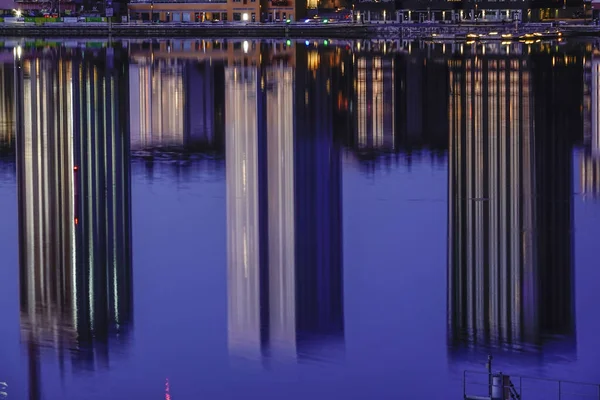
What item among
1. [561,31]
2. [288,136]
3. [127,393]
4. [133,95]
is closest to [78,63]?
[133,95]

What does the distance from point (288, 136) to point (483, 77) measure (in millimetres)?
7813

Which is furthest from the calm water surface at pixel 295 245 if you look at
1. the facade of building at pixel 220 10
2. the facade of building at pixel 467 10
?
the facade of building at pixel 220 10

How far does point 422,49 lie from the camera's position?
33.1m

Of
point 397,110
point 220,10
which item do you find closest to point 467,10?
point 220,10

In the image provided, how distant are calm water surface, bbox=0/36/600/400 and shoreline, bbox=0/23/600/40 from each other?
75.1 feet

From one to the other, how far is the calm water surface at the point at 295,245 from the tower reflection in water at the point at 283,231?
24mm

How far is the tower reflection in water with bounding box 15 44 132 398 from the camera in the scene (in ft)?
25.5

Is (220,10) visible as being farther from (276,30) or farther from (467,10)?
(467,10)

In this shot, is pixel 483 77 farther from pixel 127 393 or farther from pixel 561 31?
pixel 561 31

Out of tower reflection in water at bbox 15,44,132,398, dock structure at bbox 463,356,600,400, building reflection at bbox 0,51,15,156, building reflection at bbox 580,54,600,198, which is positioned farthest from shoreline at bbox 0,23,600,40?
dock structure at bbox 463,356,600,400

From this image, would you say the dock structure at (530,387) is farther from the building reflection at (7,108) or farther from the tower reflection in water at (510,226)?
the building reflection at (7,108)

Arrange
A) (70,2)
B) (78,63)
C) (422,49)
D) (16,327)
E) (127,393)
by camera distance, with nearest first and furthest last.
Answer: (127,393) < (16,327) < (78,63) < (422,49) < (70,2)

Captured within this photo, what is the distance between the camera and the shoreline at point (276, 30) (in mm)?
41125

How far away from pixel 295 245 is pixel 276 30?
34227 mm
